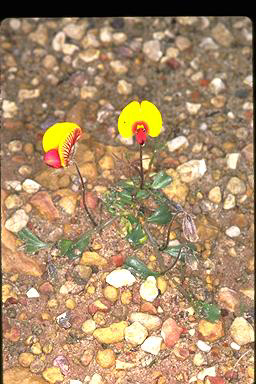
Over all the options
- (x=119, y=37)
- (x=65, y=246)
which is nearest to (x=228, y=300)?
(x=65, y=246)

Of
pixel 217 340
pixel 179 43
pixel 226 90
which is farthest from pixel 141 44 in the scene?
pixel 217 340

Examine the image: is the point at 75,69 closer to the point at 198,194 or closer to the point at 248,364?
the point at 198,194

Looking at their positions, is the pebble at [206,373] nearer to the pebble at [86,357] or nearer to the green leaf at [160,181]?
the pebble at [86,357]

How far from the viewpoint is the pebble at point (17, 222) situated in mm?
3186

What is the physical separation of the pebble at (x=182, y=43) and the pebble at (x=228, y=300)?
1495mm

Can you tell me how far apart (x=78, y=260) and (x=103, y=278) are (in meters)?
0.16

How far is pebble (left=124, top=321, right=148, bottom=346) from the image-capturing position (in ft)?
9.49

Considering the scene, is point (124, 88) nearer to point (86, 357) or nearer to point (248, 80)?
point (248, 80)

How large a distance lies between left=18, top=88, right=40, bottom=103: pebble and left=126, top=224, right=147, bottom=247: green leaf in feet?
3.41

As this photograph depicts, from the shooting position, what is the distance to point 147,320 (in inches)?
116

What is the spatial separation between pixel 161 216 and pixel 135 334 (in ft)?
1.87

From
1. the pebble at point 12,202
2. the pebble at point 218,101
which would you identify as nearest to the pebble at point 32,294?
the pebble at point 12,202

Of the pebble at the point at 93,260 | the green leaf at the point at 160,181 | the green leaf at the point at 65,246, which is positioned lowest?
the pebble at the point at 93,260

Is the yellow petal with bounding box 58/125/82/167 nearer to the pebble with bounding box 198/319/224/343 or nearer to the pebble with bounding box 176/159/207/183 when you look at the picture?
the pebble with bounding box 176/159/207/183
